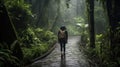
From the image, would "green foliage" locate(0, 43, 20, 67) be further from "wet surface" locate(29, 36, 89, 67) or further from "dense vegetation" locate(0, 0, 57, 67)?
"wet surface" locate(29, 36, 89, 67)

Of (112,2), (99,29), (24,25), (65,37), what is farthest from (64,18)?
(112,2)

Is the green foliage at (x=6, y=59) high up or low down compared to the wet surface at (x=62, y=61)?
up

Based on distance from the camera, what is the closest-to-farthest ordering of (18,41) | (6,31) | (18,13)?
(6,31) → (18,41) → (18,13)

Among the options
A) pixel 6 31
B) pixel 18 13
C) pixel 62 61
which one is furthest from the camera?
pixel 18 13

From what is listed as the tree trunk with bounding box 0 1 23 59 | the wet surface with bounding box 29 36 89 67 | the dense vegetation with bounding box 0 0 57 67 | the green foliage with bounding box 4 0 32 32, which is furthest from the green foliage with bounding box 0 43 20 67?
the green foliage with bounding box 4 0 32 32

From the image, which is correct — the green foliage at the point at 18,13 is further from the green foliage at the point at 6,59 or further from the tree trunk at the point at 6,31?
the green foliage at the point at 6,59

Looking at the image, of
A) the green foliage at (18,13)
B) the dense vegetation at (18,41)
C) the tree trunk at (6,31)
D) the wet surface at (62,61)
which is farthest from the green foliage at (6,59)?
the green foliage at (18,13)

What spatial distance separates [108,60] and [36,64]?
4.22m

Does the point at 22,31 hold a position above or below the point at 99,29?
above

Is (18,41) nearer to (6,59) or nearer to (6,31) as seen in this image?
(6,31)

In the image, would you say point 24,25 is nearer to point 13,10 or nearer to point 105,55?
point 13,10

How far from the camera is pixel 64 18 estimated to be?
4959 cm

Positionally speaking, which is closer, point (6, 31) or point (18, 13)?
point (6, 31)

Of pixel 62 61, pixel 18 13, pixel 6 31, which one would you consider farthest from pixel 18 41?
pixel 18 13
